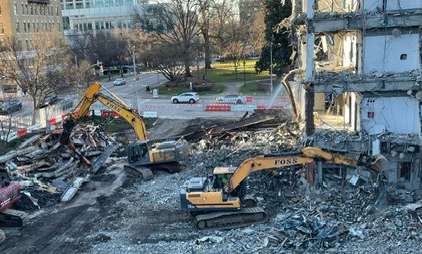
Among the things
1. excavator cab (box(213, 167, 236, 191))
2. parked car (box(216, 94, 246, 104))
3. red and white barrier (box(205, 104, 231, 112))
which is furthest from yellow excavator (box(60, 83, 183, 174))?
parked car (box(216, 94, 246, 104))

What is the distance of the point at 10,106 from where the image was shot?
2269 inches

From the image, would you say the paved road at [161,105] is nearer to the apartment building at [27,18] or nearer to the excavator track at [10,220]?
the apartment building at [27,18]

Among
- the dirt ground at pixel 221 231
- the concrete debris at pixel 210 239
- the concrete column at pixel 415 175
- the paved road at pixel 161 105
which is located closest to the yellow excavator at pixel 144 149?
the dirt ground at pixel 221 231

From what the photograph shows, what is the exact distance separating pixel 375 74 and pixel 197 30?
58.0 meters

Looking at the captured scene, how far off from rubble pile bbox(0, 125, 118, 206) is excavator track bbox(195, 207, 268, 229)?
8.72 metres

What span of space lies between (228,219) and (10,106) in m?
40.8

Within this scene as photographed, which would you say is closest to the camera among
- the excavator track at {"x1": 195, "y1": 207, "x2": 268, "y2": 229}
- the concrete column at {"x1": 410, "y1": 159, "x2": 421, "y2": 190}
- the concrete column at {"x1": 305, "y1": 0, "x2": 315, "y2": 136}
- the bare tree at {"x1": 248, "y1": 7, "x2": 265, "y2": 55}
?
the excavator track at {"x1": 195, "y1": 207, "x2": 268, "y2": 229}

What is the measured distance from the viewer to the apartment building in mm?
90688

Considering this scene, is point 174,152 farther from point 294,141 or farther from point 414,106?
point 414,106

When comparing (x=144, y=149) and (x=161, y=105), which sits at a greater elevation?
(x=144, y=149)

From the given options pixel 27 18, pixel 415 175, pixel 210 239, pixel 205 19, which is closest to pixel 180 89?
pixel 205 19

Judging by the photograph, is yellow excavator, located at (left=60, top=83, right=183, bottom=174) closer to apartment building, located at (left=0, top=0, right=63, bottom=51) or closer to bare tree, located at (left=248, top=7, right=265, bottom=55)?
apartment building, located at (left=0, top=0, right=63, bottom=51)

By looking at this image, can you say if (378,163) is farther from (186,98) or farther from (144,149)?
(186,98)

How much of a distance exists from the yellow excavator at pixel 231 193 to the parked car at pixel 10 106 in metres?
37.3
